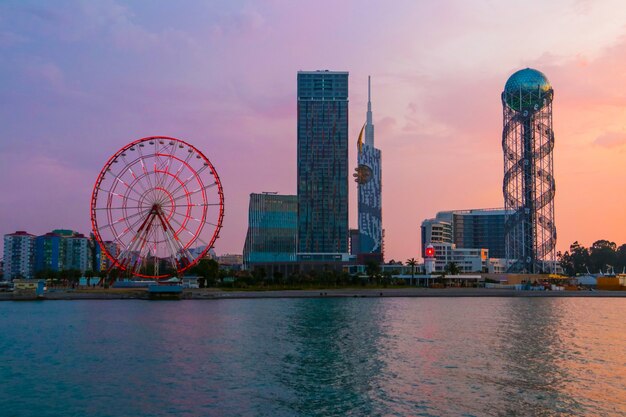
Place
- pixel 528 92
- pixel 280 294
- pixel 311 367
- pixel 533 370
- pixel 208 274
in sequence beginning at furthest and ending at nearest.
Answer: pixel 528 92 → pixel 208 274 → pixel 280 294 → pixel 311 367 → pixel 533 370

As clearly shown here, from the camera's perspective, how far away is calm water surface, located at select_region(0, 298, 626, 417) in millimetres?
35562

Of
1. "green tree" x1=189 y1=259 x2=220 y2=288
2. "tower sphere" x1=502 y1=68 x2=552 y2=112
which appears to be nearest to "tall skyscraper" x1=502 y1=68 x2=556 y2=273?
"tower sphere" x1=502 y1=68 x2=552 y2=112

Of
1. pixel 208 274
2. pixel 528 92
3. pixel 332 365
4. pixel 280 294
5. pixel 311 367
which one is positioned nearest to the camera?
pixel 311 367

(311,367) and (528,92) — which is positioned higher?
(528,92)

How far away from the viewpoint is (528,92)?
181000 mm

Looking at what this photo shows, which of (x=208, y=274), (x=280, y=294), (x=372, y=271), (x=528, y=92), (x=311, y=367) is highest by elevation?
(x=528, y=92)

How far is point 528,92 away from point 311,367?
504ft

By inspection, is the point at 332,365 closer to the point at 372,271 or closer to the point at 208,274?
the point at 208,274

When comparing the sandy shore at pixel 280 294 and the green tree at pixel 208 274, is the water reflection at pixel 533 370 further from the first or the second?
the green tree at pixel 208 274

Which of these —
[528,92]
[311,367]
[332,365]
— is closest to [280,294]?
[528,92]

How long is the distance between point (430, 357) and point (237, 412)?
2212 centimetres

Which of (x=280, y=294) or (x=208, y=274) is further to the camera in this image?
(x=208, y=274)

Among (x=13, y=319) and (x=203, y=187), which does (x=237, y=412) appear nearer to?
(x=13, y=319)

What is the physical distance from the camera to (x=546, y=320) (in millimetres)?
85875
